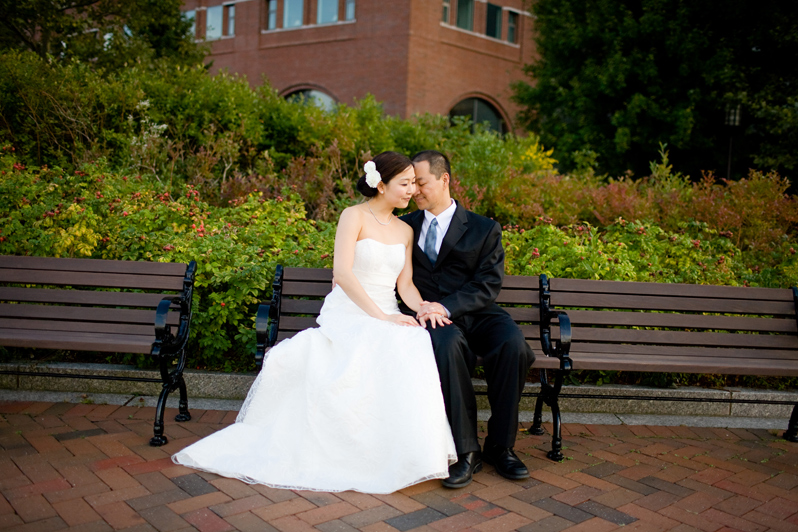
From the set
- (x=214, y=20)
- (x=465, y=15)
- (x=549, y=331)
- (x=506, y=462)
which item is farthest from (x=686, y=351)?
(x=214, y=20)

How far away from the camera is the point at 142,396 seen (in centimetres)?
448

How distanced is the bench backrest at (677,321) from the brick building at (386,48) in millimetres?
16965

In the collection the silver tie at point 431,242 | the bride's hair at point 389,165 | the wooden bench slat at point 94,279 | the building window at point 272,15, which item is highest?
the building window at point 272,15

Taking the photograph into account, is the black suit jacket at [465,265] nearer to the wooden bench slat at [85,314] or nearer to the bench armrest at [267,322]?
the bench armrest at [267,322]

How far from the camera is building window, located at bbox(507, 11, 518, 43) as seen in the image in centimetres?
2433

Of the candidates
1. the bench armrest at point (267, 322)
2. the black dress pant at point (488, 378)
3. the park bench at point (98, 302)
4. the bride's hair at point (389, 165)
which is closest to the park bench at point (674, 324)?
the black dress pant at point (488, 378)

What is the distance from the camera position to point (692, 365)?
4.06 m

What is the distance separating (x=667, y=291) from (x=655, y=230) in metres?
1.32

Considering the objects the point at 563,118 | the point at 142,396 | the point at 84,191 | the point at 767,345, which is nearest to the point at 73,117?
the point at 84,191

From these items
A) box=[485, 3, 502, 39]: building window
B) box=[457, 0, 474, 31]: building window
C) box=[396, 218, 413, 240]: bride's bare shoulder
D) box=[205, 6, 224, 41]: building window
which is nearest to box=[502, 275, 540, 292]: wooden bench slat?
box=[396, 218, 413, 240]: bride's bare shoulder

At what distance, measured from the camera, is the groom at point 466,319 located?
3504 millimetres

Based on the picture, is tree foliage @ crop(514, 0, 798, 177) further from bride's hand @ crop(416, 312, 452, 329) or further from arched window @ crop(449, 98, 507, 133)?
bride's hand @ crop(416, 312, 452, 329)

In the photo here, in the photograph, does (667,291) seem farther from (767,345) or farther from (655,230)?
(655,230)

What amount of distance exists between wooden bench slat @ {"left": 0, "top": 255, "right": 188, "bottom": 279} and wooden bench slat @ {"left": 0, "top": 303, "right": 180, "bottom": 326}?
27cm
